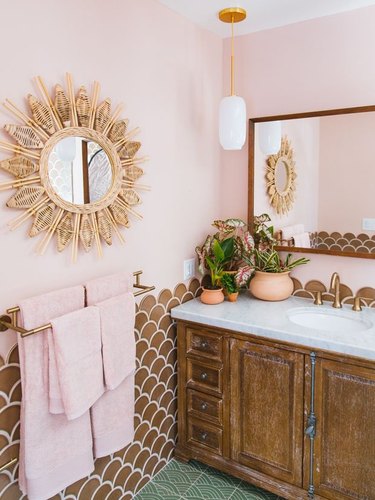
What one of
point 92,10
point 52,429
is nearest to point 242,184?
point 92,10

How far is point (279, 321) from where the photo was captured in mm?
1865

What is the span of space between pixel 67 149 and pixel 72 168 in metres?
0.07

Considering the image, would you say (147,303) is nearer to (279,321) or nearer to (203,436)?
(279,321)

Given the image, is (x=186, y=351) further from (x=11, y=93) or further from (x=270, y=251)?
(x=11, y=93)

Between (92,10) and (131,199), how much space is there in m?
0.74

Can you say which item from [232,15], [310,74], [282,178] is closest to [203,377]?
[282,178]

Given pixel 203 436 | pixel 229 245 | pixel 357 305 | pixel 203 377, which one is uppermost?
pixel 229 245

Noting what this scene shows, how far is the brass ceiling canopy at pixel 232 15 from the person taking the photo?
1926 millimetres

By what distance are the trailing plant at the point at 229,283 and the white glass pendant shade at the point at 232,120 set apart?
67 centimetres

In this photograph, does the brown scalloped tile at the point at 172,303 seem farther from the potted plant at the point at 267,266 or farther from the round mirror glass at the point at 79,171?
the round mirror glass at the point at 79,171

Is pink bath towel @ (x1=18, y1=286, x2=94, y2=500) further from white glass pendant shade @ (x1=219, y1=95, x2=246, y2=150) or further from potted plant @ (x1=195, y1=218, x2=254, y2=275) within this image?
white glass pendant shade @ (x1=219, y1=95, x2=246, y2=150)

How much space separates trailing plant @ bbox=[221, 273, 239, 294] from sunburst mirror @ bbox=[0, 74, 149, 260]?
642 mm

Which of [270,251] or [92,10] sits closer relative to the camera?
[92,10]

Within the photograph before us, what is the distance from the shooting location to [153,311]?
2.00 m
